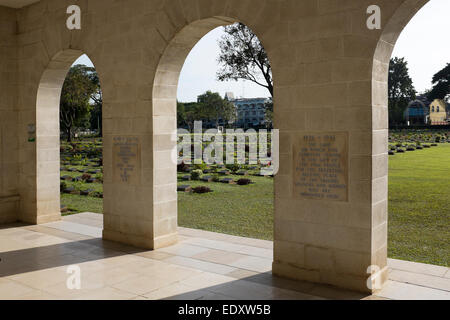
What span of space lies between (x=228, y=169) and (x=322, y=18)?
1327 centimetres

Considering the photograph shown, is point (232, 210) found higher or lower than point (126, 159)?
lower

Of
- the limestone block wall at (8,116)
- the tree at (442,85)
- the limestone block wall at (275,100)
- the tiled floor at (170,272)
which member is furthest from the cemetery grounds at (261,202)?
the tree at (442,85)

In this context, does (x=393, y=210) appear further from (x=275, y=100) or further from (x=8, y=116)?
(x=8, y=116)

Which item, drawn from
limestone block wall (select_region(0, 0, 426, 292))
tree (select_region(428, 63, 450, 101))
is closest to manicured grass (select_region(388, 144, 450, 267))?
limestone block wall (select_region(0, 0, 426, 292))

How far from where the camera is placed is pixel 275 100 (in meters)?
5.49

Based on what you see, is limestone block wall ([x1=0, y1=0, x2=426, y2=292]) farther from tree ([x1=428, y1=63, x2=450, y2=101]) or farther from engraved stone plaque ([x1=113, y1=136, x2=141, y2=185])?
tree ([x1=428, y1=63, x2=450, y2=101])

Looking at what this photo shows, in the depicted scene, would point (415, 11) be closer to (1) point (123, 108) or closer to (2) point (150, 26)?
(2) point (150, 26)

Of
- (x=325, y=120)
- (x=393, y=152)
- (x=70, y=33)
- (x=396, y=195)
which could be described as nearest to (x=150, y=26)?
(x=70, y=33)

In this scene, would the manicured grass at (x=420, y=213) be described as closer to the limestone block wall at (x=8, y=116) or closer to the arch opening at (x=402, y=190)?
the arch opening at (x=402, y=190)

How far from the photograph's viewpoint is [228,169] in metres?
18.1

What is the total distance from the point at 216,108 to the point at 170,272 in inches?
2559

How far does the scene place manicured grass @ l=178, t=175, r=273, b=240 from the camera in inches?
340

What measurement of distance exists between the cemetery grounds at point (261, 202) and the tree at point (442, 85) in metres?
38.0

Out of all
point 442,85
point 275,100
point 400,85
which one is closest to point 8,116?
point 275,100
